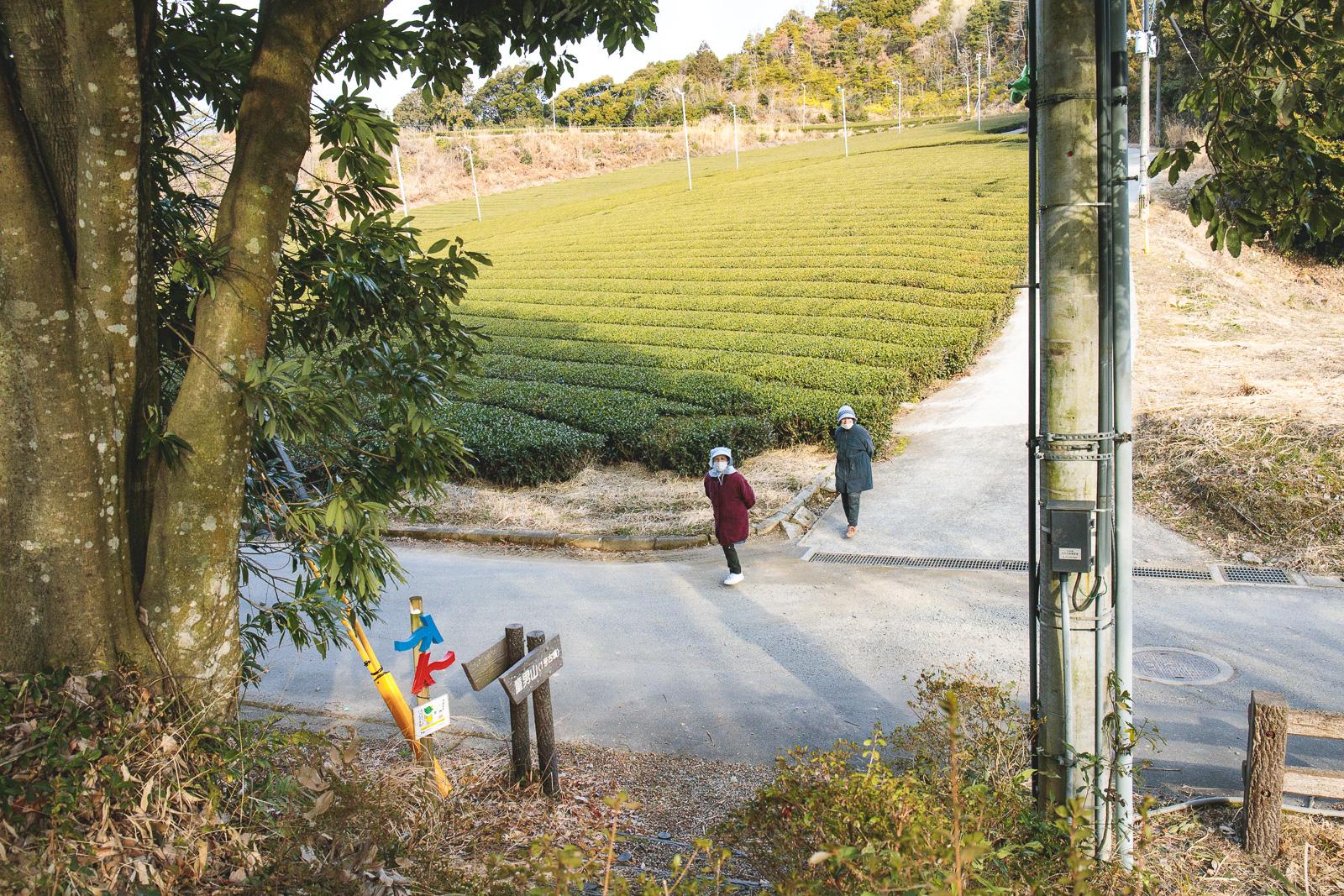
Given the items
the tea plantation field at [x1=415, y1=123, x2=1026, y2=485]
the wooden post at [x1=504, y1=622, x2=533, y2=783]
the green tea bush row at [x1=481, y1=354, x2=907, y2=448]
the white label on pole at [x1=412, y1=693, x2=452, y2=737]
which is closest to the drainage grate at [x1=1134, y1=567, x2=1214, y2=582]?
the green tea bush row at [x1=481, y1=354, x2=907, y2=448]

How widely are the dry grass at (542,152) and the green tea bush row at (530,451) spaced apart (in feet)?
172

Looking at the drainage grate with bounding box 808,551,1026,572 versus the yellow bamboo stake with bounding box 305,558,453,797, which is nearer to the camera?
the yellow bamboo stake with bounding box 305,558,453,797

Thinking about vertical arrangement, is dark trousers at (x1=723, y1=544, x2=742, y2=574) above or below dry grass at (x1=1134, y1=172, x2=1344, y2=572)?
below

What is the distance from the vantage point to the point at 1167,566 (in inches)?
363

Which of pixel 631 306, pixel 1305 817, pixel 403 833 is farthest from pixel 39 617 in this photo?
pixel 631 306

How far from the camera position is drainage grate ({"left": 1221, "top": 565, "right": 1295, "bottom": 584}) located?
8.69m

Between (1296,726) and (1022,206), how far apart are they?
89.3ft

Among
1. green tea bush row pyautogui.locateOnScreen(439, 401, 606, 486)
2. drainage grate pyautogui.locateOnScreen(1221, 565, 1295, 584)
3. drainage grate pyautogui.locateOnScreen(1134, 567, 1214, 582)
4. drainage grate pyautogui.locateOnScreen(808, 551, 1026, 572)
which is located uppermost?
green tea bush row pyautogui.locateOnScreen(439, 401, 606, 486)

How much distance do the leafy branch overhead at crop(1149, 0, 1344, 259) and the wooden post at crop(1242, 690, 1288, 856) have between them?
2096 millimetres

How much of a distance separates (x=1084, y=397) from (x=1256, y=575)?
6.14 meters

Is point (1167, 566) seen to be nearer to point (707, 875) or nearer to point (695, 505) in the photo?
point (695, 505)

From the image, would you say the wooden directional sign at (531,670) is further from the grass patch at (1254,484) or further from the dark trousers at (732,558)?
the grass patch at (1254,484)

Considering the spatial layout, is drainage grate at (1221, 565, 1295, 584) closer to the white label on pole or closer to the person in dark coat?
the person in dark coat

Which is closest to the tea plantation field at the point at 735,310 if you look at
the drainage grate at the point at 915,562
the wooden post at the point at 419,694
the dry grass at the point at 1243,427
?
the wooden post at the point at 419,694
